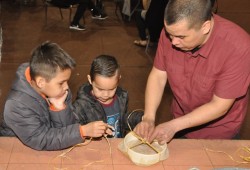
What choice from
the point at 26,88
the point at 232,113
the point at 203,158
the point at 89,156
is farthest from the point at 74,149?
the point at 232,113

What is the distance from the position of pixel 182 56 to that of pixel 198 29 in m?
0.29

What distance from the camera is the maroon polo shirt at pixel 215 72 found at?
1.83 meters

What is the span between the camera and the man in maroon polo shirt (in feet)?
5.62

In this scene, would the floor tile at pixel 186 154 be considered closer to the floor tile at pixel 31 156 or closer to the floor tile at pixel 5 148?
the floor tile at pixel 31 156

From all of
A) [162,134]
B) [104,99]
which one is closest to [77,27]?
[104,99]

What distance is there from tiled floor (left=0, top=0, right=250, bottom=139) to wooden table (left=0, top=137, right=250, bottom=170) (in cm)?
183

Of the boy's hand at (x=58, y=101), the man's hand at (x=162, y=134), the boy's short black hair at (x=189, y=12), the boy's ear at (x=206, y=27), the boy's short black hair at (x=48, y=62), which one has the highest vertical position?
the boy's short black hair at (x=189, y=12)

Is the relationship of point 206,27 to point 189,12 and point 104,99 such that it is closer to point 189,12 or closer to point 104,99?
point 189,12

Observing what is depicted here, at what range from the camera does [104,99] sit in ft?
7.09

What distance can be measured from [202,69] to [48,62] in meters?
0.81

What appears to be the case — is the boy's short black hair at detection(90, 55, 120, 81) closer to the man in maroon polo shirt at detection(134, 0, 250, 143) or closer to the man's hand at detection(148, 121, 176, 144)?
the man in maroon polo shirt at detection(134, 0, 250, 143)

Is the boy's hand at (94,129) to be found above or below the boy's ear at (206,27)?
below

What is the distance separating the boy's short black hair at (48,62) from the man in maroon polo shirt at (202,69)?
521 mm

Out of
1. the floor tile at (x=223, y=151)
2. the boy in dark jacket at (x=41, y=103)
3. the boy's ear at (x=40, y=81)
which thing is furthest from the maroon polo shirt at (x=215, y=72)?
the boy's ear at (x=40, y=81)
